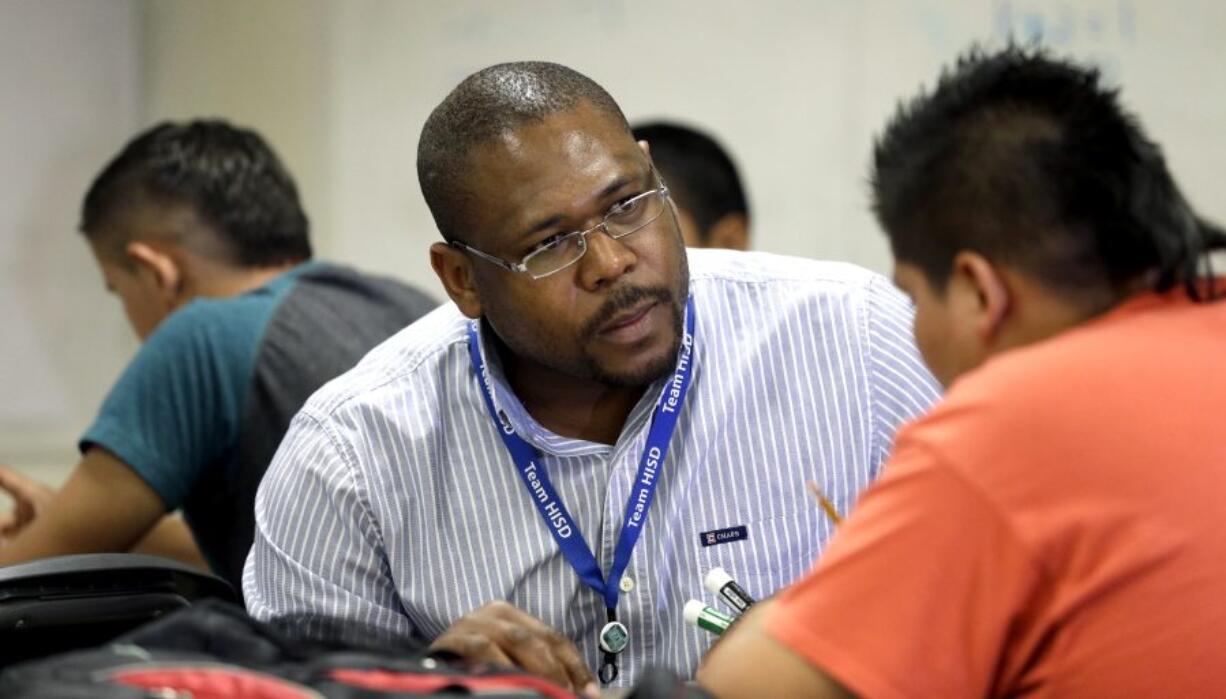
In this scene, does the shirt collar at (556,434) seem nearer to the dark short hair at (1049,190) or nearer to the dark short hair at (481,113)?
the dark short hair at (481,113)

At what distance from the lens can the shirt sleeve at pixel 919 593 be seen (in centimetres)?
106

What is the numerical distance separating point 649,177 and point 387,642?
28.5 inches

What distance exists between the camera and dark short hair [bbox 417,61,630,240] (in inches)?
70.3

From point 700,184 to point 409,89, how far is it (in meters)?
0.92

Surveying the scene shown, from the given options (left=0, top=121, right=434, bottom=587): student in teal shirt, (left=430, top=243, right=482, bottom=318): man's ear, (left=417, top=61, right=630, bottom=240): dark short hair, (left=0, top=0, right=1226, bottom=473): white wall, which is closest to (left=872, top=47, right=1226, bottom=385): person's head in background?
(left=417, top=61, right=630, bottom=240): dark short hair

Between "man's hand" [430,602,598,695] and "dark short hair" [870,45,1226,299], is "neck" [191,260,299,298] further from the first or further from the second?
"dark short hair" [870,45,1226,299]

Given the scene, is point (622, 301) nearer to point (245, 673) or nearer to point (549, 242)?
point (549, 242)

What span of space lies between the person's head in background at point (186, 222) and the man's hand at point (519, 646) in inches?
57.9

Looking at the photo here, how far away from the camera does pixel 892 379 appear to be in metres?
1.83

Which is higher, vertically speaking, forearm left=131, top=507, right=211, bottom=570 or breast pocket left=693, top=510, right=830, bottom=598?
breast pocket left=693, top=510, right=830, bottom=598

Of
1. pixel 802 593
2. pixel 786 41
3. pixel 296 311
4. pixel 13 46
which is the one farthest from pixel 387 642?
pixel 13 46

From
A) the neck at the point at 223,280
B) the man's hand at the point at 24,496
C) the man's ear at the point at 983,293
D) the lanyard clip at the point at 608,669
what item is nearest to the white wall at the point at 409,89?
the neck at the point at 223,280

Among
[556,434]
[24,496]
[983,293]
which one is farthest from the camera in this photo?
[24,496]

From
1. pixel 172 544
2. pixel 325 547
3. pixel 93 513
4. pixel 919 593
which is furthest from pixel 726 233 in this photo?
pixel 919 593
